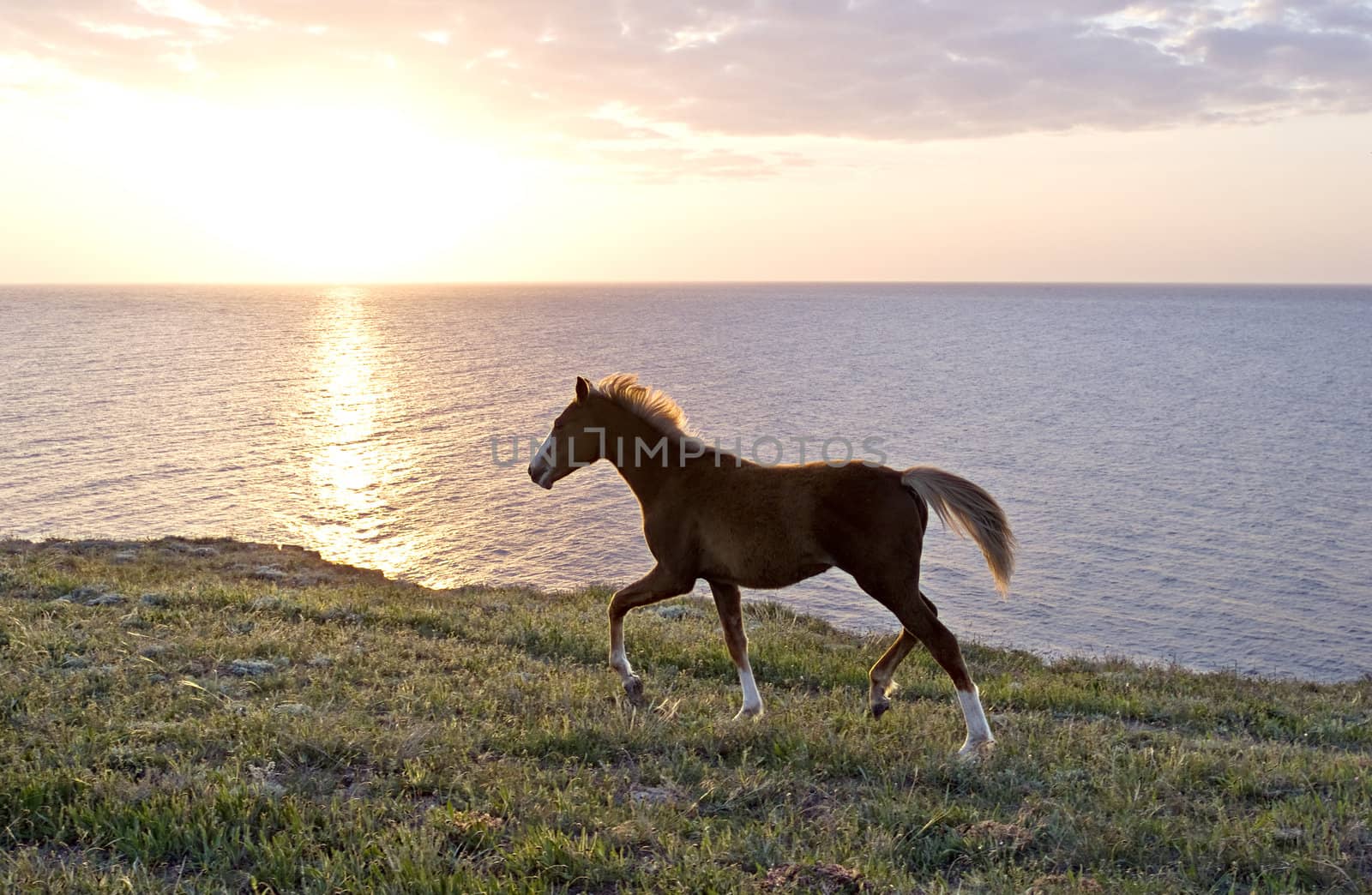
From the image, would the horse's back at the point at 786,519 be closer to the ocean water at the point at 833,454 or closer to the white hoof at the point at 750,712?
the white hoof at the point at 750,712

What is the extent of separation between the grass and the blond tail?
1551 millimetres

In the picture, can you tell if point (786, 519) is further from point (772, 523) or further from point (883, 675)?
point (883, 675)

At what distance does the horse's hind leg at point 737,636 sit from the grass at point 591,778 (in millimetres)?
322

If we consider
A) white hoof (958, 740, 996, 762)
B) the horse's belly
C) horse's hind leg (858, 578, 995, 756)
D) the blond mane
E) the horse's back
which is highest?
the blond mane

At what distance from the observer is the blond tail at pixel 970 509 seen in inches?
293

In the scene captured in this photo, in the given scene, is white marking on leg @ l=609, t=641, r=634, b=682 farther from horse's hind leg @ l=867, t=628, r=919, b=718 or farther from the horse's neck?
horse's hind leg @ l=867, t=628, r=919, b=718

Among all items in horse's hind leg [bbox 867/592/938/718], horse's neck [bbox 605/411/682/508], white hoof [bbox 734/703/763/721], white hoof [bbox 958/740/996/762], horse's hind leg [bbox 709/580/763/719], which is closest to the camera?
white hoof [bbox 958/740/996/762]

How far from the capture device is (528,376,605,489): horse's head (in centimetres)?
903

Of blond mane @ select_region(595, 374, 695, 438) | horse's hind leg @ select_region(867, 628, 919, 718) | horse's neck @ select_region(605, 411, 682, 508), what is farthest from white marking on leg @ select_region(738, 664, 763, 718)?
blond mane @ select_region(595, 374, 695, 438)

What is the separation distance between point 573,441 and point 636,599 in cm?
177

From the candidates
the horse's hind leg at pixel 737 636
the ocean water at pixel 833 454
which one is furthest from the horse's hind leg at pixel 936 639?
the ocean water at pixel 833 454

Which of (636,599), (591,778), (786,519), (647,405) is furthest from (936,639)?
(647,405)

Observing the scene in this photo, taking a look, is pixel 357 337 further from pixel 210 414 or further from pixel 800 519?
pixel 800 519

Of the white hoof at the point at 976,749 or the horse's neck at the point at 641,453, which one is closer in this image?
the white hoof at the point at 976,749
